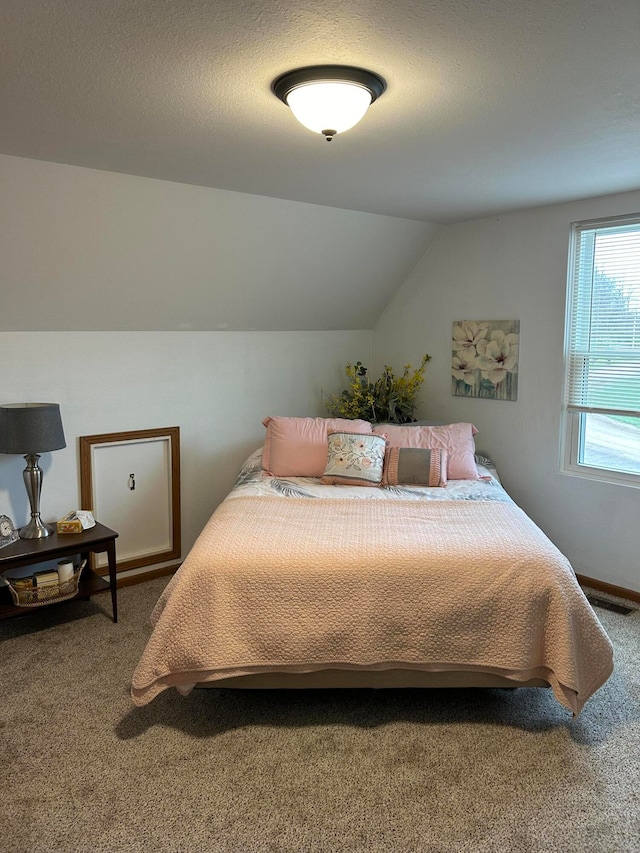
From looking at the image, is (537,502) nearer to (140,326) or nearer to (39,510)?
(140,326)

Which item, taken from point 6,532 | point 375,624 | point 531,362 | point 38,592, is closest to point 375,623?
point 375,624

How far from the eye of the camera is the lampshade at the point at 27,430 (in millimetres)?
3098

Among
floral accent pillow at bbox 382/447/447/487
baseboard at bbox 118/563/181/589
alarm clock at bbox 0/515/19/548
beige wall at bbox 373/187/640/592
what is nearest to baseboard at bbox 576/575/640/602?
beige wall at bbox 373/187/640/592

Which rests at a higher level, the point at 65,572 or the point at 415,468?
the point at 415,468

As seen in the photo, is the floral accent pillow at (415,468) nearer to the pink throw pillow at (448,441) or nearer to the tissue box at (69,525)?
the pink throw pillow at (448,441)

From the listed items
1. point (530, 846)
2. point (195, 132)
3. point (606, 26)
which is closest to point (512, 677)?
point (530, 846)

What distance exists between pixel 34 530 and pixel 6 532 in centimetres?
13

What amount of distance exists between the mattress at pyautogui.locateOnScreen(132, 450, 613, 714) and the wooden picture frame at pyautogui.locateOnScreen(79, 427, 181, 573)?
145cm

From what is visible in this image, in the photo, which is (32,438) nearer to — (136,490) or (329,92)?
(136,490)

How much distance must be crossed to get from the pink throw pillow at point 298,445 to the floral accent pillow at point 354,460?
0.08 metres

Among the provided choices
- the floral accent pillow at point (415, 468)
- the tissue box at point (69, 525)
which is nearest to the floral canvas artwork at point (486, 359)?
the floral accent pillow at point (415, 468)

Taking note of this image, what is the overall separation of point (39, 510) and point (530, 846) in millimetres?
2693

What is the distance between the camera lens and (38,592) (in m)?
3.15

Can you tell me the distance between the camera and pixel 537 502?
412 centimetres
